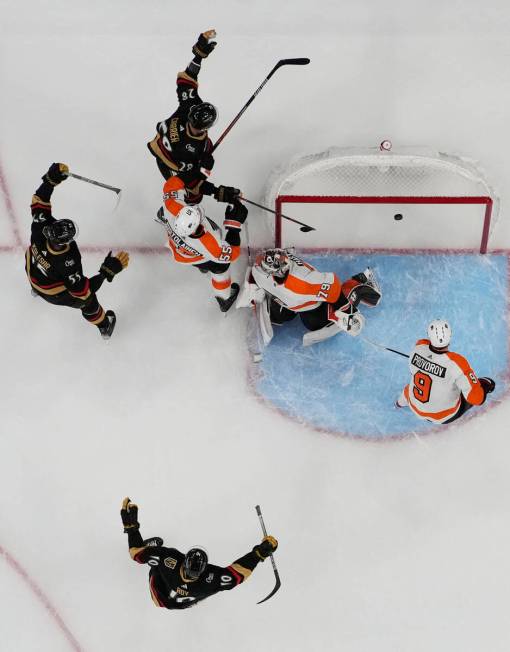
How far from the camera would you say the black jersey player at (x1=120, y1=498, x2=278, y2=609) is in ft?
14.7

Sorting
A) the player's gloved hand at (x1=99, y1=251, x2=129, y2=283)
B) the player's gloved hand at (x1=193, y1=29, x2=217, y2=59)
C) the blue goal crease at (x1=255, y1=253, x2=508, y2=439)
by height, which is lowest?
the blue goal crease at (x1=255, y1=253, x2=508, y2=439)

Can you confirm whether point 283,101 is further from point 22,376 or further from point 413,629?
point 413,629

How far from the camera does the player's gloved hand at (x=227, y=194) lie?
5027 mm

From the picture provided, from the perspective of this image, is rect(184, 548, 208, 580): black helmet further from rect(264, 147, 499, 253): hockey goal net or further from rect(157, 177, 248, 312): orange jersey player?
rect(264, 147, 499, 253): hockey goal net

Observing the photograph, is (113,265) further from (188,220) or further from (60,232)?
(188,220)

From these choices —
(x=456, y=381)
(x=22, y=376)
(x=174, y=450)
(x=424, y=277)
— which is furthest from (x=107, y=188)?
(x=456, y=381)

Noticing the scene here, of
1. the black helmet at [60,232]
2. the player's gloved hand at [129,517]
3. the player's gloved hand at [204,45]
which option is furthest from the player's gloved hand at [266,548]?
the player's gloved hand at [204,45]

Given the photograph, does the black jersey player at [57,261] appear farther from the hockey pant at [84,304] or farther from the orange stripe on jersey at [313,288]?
the orange stripe on jersey at [313,288]

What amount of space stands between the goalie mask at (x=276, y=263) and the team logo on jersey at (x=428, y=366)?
880 mm

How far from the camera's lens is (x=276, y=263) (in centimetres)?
462

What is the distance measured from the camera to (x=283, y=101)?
5668mm

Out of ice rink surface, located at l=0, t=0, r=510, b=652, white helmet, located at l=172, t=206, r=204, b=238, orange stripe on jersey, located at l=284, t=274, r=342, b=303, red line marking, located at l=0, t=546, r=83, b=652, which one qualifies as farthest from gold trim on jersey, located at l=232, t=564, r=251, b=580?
white helmet, located at l=172, t=206, r=204, b=238

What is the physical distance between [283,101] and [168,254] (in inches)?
52.2

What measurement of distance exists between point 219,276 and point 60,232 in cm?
102
